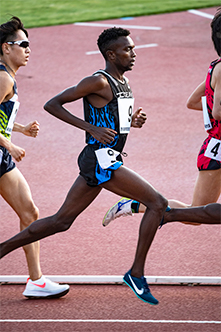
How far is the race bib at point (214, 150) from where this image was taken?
4.77 metres

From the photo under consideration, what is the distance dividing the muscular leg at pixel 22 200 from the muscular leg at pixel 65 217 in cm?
28

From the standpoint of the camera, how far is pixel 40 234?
446 cm

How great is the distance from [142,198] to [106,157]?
40cm

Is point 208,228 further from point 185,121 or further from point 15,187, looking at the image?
point 185,121

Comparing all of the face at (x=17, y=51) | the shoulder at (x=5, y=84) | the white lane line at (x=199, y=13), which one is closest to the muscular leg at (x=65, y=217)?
the shoulder at (x=5, y=84)

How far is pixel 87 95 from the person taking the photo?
4.25 m

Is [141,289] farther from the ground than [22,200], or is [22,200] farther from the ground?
[22,200]

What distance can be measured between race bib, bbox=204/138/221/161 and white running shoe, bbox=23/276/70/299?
1687 millimetres

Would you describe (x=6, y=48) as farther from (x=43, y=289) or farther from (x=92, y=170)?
(x=43, y=289)

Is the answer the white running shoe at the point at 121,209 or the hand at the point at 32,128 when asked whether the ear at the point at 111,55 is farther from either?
the white running shoe at the point at 121,209

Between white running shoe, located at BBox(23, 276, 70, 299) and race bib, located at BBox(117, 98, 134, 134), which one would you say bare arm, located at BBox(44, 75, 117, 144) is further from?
white running shoe, located at BBox(23, 276, 70, 299)

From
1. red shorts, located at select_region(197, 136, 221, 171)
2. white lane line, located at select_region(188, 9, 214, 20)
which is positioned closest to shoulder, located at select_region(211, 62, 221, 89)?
red shorts, located at select_region(197, 136, 221, 171)

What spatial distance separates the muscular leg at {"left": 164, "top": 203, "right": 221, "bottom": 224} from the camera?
14.7 feet

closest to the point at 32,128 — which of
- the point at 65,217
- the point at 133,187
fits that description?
the point at 65,217
